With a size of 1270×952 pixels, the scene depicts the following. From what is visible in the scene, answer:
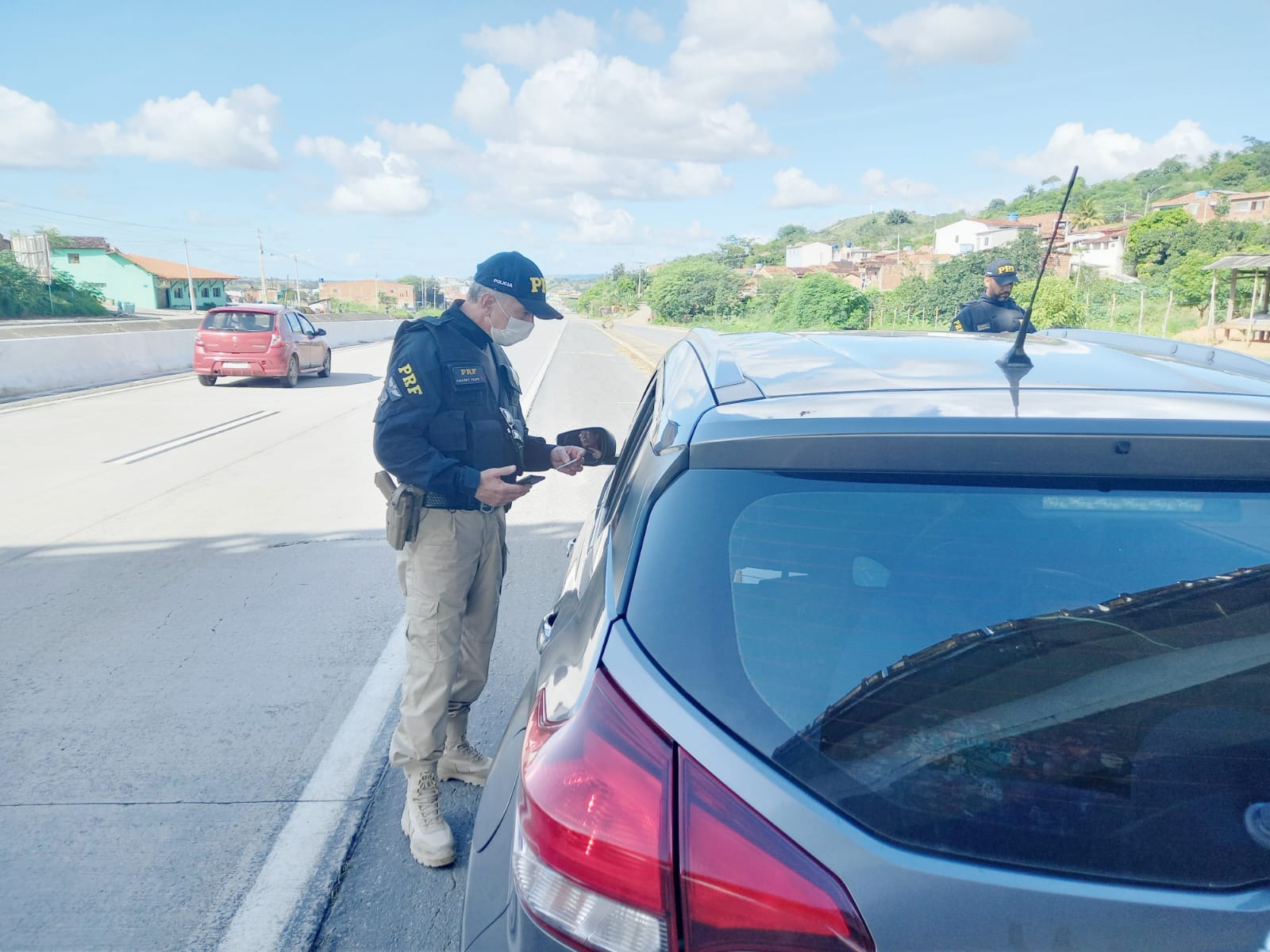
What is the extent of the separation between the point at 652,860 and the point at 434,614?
1.98 m

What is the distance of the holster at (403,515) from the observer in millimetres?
2996

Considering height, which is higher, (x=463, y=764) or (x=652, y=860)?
(x=652, y=860)

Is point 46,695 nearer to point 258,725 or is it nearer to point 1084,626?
point 258,725

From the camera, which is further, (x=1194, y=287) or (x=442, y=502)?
(x=1194, y=287)

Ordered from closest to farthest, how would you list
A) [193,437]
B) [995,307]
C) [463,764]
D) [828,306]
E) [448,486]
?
[448,486], [463,764], [995,307], [193,437], [828,306]

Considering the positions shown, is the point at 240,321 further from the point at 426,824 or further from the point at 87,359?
the point at 426,824

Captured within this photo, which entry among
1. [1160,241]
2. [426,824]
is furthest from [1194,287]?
[426,824]

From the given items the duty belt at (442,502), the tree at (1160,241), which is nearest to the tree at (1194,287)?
the tree at (1160,241)

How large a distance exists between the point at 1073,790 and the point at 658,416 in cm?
111

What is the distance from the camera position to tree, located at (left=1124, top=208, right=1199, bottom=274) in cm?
5993

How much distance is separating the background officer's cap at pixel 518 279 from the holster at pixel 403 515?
77cm

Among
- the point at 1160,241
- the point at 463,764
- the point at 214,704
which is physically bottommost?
the point at 214,704

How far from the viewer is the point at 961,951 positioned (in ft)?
3.76

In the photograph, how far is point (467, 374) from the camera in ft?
10.1
